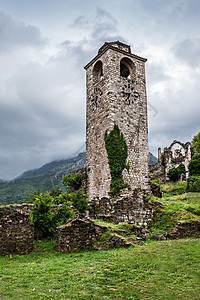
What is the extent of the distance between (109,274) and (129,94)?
15.5 meters

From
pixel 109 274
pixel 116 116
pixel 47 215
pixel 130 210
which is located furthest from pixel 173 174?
pixel 109 274

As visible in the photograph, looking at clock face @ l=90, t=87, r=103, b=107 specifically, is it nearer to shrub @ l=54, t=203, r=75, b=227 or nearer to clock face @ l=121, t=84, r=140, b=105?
clock face @ l=121, t=84, r=140, b=105

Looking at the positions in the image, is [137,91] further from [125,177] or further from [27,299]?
[27,299]

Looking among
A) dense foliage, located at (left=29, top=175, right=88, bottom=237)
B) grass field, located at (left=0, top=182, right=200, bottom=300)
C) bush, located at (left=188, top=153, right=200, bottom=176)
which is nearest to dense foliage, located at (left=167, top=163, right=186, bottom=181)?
bush, located at (left=188, top=153, right=200, bottom=176)

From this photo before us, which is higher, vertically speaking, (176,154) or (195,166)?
(176,154)

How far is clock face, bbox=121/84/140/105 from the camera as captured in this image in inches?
772

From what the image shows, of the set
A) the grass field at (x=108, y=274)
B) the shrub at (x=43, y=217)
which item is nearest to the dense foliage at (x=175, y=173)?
the grass field at (x=108, y=274)

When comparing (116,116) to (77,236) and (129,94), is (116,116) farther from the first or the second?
(77,236)

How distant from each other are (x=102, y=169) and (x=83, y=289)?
13.0m

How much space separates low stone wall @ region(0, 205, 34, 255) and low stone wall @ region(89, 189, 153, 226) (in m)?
4.40

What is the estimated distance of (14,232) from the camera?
32.1 ft

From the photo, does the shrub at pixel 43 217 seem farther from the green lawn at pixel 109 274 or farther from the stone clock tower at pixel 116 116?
the stone clock tower at pixel 116 116

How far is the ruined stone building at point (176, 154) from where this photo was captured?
3731cm

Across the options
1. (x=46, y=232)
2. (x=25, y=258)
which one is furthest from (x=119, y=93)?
(x=25, y=258)
